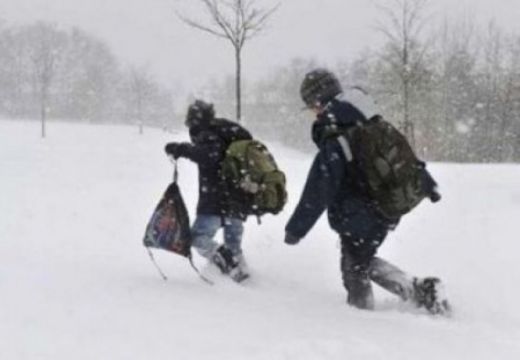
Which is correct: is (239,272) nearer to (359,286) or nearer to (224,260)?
(224,260)

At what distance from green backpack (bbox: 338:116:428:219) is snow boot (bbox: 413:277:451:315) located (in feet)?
1.76

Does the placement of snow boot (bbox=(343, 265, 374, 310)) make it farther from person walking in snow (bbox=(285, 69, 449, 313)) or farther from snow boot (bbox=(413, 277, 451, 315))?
snow boot (bbox=(413, 277, 451, 315))

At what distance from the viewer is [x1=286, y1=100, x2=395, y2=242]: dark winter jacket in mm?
4762

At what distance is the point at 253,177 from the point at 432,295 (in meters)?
1.63

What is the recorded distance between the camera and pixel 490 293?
6.53m

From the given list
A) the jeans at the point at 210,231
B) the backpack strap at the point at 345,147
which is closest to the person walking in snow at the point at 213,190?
the jeans at the point at 210,231

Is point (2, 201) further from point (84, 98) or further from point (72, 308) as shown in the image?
point (84, 98)

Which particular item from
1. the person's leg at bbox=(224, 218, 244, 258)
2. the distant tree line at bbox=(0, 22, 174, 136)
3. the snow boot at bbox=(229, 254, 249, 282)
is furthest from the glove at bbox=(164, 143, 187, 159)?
the distant tree line at bbox=(0, 22, 174, 136)

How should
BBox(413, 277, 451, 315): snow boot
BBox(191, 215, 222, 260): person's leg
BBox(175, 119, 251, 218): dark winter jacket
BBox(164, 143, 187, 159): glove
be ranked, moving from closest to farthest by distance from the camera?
BBox(413, 277, 451, 315): snow boot → BBox(164, 143, 187, 159): glove → BBox(175, 119, 251, 218): dark winter jacket → BBox(191, 215, 222, 260): person's leg

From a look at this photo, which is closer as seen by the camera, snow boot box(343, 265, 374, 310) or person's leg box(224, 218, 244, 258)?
snow boot box(343, 265, 374, 310)

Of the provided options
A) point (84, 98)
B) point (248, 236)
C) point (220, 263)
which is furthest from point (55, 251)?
point (84, 98)

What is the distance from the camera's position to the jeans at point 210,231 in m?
6.00

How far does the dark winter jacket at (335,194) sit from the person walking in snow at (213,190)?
1132mm

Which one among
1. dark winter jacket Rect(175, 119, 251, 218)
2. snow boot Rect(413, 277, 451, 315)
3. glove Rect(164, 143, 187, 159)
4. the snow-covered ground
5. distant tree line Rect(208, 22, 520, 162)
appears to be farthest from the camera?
distant tree line Rect(208, 22, 520, 162)
